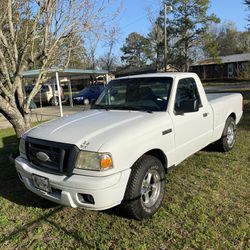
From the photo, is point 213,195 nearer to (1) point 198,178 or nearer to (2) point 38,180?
(1) point 198,178

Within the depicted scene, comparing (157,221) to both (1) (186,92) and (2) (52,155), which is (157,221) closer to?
(2) (52,155)

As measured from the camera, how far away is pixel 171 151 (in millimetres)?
3977

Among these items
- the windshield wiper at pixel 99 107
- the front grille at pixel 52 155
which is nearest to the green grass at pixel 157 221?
the front grille at pixel 52 155

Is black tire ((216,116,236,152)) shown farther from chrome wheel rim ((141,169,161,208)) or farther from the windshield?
chrome wheel rim ((141,169,161,208))

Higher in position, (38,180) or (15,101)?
(15,101)

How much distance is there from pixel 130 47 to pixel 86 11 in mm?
63899

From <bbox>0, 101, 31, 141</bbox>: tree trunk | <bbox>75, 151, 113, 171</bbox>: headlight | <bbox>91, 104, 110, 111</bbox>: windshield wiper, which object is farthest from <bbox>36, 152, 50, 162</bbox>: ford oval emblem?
<bbox>0, 101, 31, 141</bbox>: tree trunk

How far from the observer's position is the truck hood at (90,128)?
3189mm

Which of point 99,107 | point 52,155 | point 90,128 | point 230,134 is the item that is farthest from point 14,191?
point 230,134

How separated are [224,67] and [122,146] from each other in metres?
46.4

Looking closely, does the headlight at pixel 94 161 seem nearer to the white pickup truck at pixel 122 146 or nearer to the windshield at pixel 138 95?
the white pickup truck at pixel 122 146

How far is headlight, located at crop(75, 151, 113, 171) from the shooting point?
3018mm

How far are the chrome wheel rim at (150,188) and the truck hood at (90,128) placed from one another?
702 mm

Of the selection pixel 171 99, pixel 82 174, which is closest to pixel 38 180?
pixel 82 174
